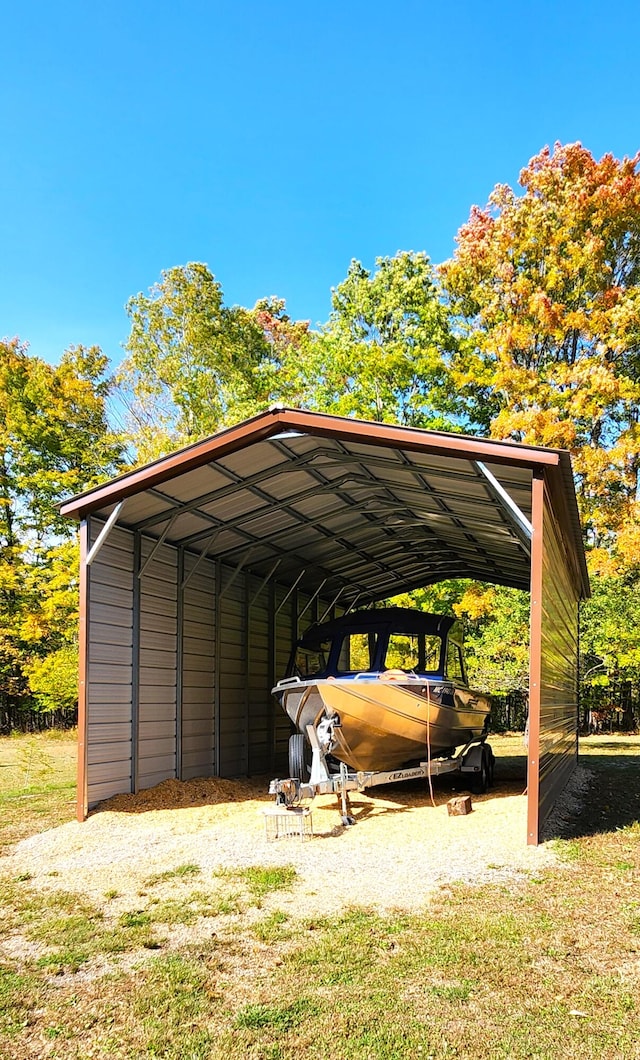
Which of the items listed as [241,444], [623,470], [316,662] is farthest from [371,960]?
[623,470]

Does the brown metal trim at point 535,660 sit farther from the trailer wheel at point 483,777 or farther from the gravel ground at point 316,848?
the trailer wheel at point 483,777

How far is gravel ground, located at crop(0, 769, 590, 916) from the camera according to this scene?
7215 millimetres

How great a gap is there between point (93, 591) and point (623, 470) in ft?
58.9

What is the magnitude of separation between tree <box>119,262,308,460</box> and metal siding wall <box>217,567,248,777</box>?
51.6 feet

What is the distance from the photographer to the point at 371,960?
5148 mm

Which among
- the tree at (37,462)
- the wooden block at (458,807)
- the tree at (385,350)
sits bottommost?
the wooden block at (458,807)

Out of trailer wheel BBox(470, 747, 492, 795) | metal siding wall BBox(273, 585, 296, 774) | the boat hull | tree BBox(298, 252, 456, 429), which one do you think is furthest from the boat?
tree BBox(298, 252, 456, 429)

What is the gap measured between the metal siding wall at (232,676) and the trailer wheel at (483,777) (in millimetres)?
4563

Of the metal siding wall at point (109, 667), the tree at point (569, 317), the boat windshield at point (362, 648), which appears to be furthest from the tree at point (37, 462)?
the metal siding wall at point (109, 667)

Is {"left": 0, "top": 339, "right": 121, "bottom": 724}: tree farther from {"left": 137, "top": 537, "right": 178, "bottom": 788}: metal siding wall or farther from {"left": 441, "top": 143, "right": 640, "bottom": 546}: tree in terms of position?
{"left": 137, "top": 537, "right": 178, "bottom": 788}: metal siding wall

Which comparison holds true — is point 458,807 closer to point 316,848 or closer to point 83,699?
point 316,848

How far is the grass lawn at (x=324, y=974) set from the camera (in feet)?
13.4

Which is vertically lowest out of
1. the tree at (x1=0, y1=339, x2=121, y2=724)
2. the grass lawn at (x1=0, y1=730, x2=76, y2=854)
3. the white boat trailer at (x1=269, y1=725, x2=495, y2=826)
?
the grass lawn at (x1=0, y1=730, x2=76, y2=854)

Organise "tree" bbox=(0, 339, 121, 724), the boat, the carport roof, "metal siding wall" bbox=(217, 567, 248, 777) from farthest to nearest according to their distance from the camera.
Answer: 1. "tree" bbox=(0, 339, 121, 724)
2. "metal siding wall" bbox=(217, 567, 248, 777)
3. the boat
4. the carport roof
